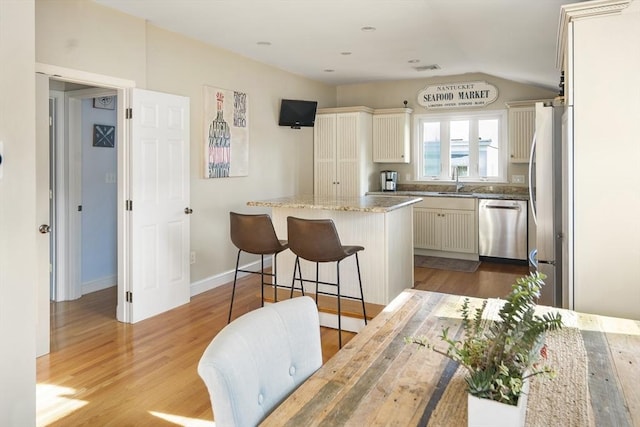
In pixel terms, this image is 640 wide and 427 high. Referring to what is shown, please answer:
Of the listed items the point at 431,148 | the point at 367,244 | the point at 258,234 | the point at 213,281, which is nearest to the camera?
the point at 258,234

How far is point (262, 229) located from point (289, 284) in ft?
2.77

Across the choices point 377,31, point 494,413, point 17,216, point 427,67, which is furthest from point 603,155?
point 427,67

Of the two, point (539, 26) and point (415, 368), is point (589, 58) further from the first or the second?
point (415, 368)

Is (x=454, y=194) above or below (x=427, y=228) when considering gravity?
above

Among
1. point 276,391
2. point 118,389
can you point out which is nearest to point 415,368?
point 276,391

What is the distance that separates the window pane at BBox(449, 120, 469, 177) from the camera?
6770 millimetres

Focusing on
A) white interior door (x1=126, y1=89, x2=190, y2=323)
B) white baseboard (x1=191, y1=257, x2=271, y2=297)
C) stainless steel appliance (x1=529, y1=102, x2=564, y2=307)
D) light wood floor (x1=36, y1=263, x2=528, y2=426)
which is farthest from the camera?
white baseboard (x1=191, y1=257, x2=271, y2=297)

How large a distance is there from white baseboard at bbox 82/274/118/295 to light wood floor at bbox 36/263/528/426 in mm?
110

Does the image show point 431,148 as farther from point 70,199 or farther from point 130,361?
point 130,361

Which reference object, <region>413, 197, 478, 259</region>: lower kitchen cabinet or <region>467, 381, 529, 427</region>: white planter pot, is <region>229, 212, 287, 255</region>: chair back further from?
<region>413, 197, 478, 259</region>: lower kitchen cabinet

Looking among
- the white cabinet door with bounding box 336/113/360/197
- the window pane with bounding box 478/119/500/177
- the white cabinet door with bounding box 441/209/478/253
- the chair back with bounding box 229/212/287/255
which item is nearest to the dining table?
the chair back with bounding box 229/212/287/255

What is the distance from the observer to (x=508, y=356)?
937 millimetres

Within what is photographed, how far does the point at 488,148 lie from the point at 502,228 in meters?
1.31

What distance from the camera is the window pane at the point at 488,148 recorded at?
6547mm
